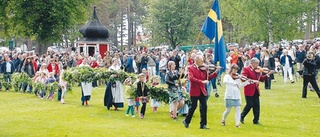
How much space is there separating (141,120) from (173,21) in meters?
34.8

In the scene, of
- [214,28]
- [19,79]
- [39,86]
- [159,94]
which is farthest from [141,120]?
[19,79]

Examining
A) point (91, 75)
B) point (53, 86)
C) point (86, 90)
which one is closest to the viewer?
point (91, 75)

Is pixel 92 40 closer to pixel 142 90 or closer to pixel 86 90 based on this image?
pixel 86 90

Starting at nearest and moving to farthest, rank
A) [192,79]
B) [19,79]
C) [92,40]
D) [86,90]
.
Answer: [192,79], [86,90], [19,79], [92,40]

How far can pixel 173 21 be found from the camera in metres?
50.8

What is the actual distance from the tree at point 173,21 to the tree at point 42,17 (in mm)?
32014


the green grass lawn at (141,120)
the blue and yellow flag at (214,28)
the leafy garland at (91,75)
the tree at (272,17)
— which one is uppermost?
the tree at (272,17)

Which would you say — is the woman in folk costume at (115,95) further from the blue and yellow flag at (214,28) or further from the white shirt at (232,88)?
the white shirt at (232,88)

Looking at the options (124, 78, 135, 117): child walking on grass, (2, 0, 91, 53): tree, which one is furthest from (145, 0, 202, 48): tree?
(124, 78, 135, 117): child walking on grass

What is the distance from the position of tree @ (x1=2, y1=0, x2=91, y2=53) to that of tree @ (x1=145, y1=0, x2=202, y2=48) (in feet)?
105

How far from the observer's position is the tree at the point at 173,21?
5088cm

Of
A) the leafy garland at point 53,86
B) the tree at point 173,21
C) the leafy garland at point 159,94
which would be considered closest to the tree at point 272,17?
the tree at point 173,21

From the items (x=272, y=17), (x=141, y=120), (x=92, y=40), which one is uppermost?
(x=272, y=17)

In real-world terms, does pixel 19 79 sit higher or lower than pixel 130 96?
higher
